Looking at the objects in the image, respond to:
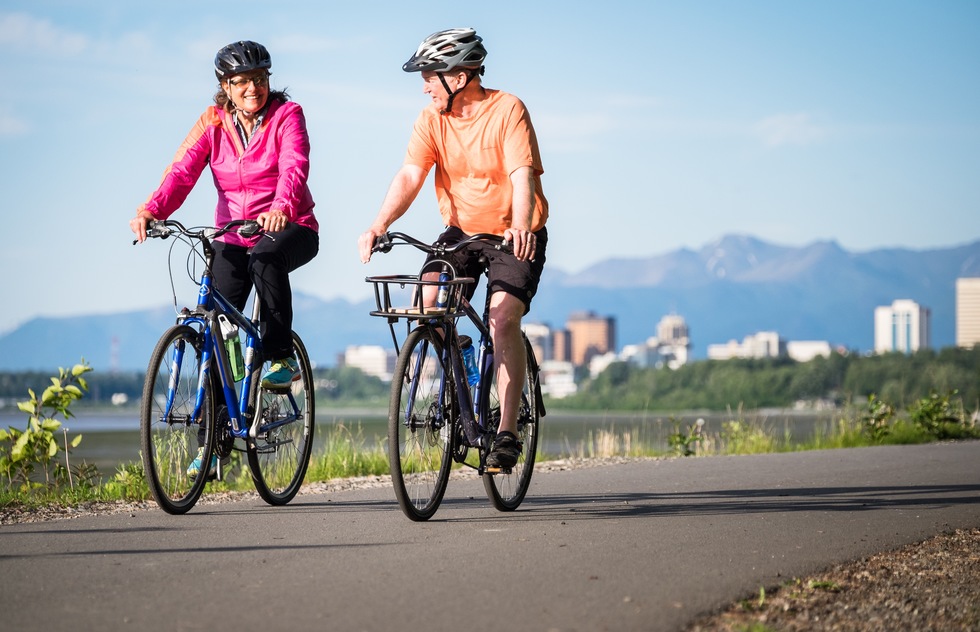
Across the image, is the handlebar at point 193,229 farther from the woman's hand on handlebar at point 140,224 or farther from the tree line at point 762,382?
the tree line at point 762,382

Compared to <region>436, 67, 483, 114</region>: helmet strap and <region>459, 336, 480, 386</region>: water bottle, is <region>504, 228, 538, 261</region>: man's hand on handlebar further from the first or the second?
<region>436, 67, 483, 114</region>: helmet strap

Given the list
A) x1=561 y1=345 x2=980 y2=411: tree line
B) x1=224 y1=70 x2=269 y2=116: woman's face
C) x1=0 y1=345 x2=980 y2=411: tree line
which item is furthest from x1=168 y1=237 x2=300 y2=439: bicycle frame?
x1=0 y1=345 x2=980 y2=411: tree line

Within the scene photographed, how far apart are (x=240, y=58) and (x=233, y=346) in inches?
55.4

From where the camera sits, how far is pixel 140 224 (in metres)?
6.27

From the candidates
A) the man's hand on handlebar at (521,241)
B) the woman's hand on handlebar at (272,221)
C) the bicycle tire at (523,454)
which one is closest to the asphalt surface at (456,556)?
the bicycle tire at (523,454)

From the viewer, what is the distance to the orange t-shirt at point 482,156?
608 centimetres

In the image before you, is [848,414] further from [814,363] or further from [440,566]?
[814,363]

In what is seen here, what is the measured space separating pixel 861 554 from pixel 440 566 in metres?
1.77

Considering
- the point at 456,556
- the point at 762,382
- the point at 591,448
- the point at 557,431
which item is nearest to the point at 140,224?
the point at 456,556

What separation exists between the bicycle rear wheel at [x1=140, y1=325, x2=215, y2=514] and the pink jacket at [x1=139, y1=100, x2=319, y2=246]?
81cm

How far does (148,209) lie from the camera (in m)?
6.38

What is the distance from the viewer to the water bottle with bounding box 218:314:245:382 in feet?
20.4

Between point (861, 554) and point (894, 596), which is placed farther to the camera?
point (861, 554)

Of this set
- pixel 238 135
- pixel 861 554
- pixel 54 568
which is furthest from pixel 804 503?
pixel 54 568
